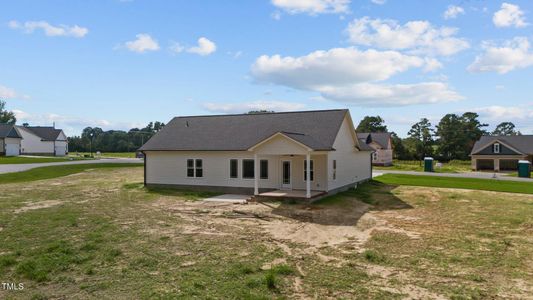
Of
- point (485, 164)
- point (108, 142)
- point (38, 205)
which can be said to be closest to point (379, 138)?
point (485, 164)

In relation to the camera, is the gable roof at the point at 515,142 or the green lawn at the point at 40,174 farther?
the gable roof at the point at 515,142

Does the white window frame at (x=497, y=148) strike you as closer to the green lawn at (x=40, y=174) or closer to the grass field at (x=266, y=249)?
the grass field at (x=266, y=249)

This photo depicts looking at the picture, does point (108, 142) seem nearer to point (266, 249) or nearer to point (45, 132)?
point (45, 132)

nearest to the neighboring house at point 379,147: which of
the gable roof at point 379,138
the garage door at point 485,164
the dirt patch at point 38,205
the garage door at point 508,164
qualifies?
the gable roof at point 379,138

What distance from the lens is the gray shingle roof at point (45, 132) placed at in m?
74.5

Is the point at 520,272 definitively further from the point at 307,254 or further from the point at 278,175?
the point at 278,175

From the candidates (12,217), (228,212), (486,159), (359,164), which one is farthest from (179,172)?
(486,159)

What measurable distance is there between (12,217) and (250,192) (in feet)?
38.8

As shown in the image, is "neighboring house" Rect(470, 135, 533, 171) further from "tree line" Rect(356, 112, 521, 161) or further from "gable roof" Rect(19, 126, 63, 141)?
"gable roof" Rect(19, 126, 63, 141)

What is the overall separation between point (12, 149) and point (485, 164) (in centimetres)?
7555

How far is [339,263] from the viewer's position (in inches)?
379

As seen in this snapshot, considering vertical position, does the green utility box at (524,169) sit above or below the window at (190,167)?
below

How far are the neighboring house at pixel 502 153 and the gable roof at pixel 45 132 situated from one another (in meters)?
74.7

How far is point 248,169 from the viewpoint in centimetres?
2294
